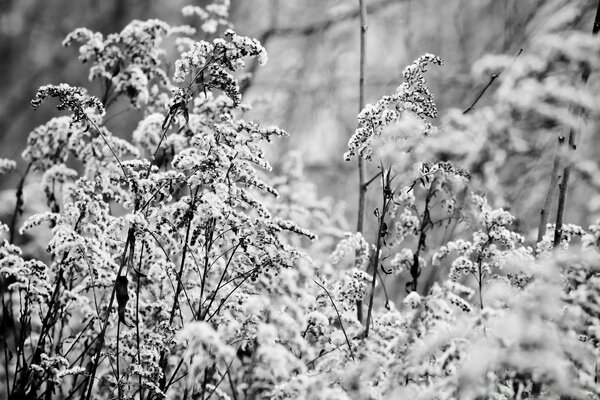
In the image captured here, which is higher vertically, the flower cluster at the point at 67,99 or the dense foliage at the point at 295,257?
the flower cluster at the point at 67,99

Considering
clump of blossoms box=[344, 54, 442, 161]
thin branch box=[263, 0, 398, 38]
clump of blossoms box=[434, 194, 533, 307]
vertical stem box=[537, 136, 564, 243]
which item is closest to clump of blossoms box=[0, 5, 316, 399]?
clump of blossoms box=[344, 54, 442, 161]

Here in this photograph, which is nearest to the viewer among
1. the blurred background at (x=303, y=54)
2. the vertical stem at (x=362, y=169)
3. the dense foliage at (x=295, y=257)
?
the dense foliage at (x=295, y=257)

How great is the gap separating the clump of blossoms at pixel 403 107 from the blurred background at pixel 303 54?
5.69 meters

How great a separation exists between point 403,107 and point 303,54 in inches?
309

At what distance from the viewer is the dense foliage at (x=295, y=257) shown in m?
1.83

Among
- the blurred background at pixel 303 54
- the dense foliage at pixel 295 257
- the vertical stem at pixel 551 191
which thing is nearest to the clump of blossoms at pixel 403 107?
the dense foliage at pixel 295 257

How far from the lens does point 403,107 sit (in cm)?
287

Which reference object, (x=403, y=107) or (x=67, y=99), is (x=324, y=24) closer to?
(x=403, y=107)

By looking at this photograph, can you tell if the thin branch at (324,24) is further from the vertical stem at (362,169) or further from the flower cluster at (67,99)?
the flower cluster at (67,99)

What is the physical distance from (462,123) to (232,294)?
1729 mm

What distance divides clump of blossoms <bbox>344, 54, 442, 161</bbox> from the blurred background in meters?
5.69

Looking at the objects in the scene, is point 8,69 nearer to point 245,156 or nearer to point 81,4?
point 81,4

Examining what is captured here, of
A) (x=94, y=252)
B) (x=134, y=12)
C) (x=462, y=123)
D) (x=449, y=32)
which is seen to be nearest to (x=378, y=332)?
(x=462, y=123)


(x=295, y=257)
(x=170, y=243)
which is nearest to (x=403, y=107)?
(x=295, y=257)
